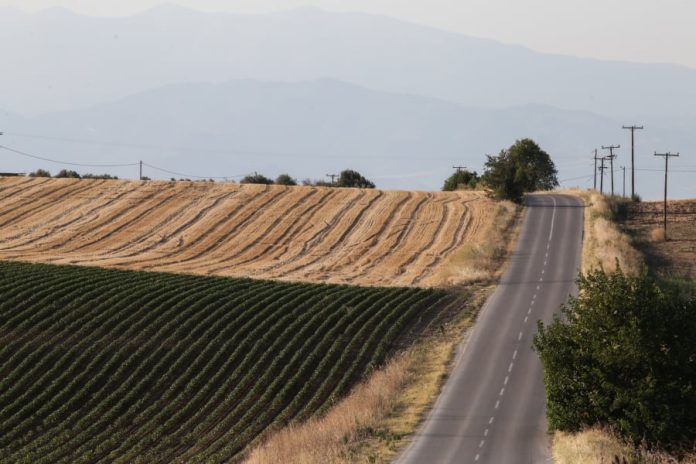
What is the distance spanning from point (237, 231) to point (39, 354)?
39.0 m

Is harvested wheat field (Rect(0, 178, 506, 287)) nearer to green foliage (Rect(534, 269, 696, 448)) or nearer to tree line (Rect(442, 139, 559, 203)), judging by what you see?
tree line (Rect(442, 139, 559, 203))

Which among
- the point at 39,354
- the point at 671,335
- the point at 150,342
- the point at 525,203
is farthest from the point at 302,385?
the point at 525,203

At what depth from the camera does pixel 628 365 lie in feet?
105

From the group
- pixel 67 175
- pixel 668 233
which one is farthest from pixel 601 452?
pixel 67 175

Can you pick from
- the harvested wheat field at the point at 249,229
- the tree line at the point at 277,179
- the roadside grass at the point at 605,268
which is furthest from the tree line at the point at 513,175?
the tree line at the point at 277,179

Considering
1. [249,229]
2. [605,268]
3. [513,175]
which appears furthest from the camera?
[513,175]

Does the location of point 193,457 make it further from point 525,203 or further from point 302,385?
point 525,203

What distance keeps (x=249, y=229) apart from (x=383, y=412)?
153ft

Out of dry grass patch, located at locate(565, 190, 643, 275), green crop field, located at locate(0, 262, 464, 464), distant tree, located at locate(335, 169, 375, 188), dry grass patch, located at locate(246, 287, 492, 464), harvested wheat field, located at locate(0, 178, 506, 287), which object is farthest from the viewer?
distant tree, located at locate(335, 169, 375, 188)

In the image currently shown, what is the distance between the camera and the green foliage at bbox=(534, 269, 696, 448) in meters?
31.4

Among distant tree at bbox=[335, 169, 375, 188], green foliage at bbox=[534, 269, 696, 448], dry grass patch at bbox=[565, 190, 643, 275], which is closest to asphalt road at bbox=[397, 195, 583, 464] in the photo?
dry grass patch at bbox=[565, 190, 643, 275]

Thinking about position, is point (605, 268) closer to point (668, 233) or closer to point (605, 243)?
point (605, 243)

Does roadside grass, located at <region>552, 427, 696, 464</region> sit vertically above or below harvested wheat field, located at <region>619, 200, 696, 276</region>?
below

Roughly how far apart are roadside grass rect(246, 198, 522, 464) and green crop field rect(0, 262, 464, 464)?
121cm
